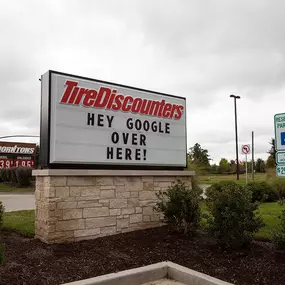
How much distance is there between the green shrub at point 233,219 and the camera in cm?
591

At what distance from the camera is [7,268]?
→ 201 inches

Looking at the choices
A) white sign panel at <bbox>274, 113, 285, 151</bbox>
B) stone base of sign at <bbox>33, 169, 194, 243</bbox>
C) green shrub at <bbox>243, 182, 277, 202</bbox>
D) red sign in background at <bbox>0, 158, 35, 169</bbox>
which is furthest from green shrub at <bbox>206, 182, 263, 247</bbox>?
red sign in background at <bbox>0, 158, 35, 169</bbox>

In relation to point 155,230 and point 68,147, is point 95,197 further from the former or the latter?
point 155,230

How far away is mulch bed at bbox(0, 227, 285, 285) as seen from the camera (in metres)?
4.89

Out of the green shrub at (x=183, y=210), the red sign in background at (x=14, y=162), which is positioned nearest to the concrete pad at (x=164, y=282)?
the green shrub at (x=183, y=210)

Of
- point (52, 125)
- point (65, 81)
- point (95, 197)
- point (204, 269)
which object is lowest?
point (204, 269)

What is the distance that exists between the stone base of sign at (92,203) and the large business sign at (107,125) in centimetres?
32

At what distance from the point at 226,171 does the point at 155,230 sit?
58962 mm

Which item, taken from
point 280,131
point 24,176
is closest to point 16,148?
point 24,176

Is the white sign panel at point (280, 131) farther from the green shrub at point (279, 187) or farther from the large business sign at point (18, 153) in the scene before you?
the large business sign at point (18, 153)

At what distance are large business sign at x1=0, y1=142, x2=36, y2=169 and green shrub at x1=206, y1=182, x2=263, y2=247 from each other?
32192 mm

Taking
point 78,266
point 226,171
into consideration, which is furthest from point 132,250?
point 226,171

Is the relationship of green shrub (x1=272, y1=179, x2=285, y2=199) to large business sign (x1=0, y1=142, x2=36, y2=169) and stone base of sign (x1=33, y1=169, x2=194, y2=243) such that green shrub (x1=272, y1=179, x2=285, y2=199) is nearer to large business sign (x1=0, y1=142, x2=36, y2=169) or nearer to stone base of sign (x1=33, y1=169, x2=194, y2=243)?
stone base of sign (x1=33, y1=169, x2=194, y2=243)

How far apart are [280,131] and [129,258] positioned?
3.34 meters
